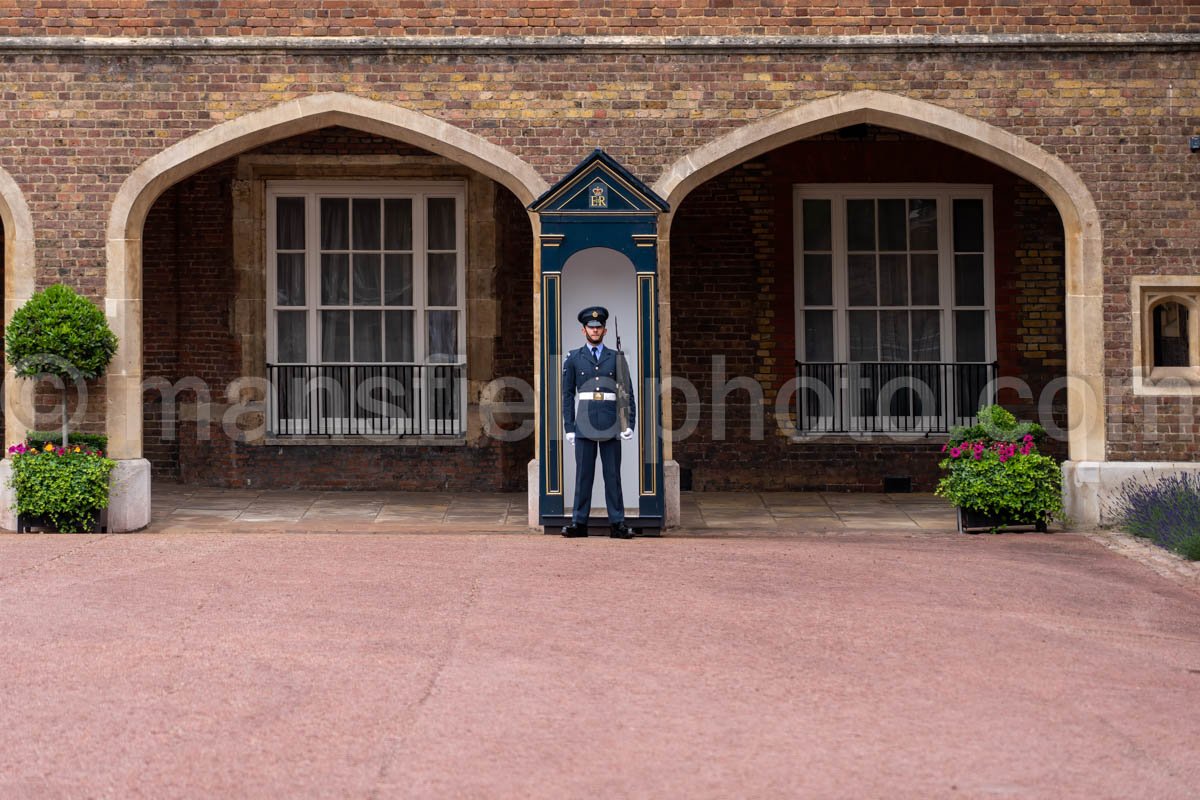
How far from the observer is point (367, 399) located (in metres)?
14.5

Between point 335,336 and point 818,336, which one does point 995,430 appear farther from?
point 335,336

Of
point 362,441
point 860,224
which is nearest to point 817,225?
point 860,224

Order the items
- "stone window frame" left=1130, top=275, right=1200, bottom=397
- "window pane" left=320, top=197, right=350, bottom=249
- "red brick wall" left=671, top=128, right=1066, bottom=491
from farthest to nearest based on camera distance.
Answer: "window pane" left=320, top=197, right=350, bottom=249, "red brick wall" left=671, top=128, right=1066, bottom=491, "stone window frame" left=1130, top=275, right=1200, bottom=397

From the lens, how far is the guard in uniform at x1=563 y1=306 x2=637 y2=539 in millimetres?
11133

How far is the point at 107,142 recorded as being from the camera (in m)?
11.6

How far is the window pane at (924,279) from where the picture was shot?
47.8 feet

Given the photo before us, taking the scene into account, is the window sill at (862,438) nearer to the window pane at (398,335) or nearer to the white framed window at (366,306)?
the white framed window at (366,306)

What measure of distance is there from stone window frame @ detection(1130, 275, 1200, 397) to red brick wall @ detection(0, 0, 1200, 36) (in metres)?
1.92

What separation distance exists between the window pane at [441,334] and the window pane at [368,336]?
18.6 inches

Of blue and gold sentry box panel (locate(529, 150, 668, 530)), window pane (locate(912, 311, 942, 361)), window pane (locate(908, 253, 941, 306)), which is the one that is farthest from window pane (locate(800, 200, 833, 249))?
blue and gold sentry box panel (locate(529, 150, 668, 530))

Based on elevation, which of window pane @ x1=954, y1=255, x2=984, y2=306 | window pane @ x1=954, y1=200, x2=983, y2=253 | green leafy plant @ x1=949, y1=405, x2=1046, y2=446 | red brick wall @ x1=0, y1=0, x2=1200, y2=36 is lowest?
green leafy plant @ x1=949, y1=405, x2=1046, y2=446

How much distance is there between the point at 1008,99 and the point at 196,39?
6.10 metres

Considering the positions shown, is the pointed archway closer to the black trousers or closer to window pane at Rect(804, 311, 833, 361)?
the black trousers

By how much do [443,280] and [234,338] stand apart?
2.01 m
